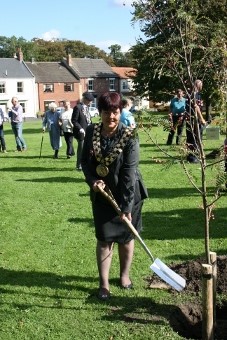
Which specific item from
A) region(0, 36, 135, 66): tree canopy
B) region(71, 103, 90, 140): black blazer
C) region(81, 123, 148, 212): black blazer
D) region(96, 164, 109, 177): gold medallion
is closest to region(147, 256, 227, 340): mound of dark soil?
region(81, 123, 148, 212): black blazer

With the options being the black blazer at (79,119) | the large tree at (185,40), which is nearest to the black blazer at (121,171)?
the large tree at (185,40)

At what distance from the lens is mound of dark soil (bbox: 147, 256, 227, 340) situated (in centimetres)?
414

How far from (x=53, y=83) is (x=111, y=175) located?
64822 mm

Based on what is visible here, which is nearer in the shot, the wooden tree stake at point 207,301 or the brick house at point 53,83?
the wooden tree stake at point 207,301

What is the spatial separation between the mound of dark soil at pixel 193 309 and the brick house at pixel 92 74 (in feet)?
214

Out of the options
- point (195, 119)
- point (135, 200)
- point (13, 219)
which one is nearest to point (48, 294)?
point (135, 200)

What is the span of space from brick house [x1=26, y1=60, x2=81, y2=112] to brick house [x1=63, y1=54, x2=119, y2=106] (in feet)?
3.35

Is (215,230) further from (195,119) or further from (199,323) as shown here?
(195,119)

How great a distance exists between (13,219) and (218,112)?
501 cm

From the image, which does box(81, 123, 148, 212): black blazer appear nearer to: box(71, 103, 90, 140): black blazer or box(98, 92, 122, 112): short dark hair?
box(98, 92, 122, 112): short dark hair

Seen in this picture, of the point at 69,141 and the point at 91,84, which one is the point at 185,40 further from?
the point at 91,84

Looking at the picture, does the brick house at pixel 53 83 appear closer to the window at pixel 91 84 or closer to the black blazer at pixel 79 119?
the window at pixel 91 84

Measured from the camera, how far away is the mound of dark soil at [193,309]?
4.14 m

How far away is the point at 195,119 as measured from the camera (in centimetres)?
375
